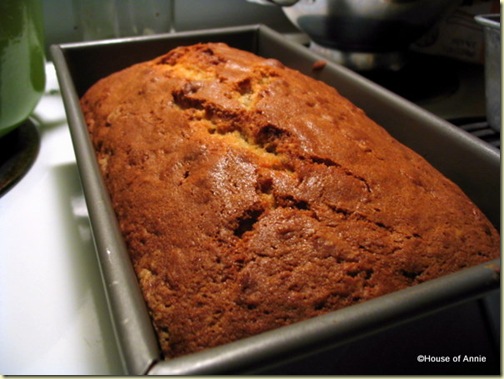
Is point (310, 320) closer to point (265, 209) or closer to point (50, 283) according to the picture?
point (265, 209)

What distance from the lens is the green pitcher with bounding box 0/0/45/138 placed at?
2.96ft

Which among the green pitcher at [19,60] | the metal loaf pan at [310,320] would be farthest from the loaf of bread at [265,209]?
the green pitcher at [19,60]

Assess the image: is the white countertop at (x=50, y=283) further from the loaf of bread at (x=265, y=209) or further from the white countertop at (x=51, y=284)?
the loaf of bread at (x=265, y=209)

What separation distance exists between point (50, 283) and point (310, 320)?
527mm

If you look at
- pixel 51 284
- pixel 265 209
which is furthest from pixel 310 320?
pixel 51 284

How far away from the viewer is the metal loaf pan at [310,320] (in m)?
0.44

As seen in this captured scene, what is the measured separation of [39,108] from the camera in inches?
52.1

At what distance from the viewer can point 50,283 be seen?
78 cm

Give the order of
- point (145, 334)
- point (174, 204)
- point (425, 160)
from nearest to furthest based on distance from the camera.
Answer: point (145, 334), point (174, 204), point (425, 160)

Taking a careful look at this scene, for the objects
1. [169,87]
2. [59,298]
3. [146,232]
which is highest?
[169,87]

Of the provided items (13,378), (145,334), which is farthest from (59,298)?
(145,334)

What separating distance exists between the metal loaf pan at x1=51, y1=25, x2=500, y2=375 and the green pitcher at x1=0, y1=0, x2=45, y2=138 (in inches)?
2.8

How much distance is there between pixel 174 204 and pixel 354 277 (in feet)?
0.96

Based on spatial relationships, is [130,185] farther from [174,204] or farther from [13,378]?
[13,378]
